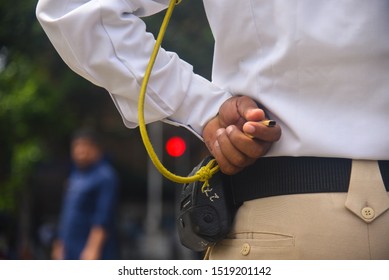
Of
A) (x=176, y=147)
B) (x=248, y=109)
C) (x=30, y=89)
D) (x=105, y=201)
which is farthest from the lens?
(x=30, y=89)

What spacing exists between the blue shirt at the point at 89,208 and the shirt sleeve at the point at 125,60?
4.43 m

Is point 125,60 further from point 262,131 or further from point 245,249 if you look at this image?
point 245,249

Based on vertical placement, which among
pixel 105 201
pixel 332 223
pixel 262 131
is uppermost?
pixel 262 131

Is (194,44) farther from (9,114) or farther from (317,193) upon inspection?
(317,193)

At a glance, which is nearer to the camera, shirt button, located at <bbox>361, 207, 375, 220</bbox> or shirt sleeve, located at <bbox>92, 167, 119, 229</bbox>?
shirt button, located at <bbox>361, 207, 375, 220</bbox>

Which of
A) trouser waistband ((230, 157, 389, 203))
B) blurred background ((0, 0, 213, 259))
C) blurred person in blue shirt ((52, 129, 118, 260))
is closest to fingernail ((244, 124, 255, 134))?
trouser waistband ((230, 157, 389, 203))

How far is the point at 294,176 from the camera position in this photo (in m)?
1.87

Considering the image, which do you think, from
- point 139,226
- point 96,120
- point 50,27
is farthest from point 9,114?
point 50,27

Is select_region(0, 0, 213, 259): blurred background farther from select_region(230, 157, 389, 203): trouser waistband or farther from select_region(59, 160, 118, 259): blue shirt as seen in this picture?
select_region(230, 157, 389, 203): trouser waistband

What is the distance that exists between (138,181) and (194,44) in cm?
1139

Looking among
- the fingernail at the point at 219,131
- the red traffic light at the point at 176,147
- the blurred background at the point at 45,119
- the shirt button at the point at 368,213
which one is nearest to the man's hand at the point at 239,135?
the fingernail at the point at 219,131

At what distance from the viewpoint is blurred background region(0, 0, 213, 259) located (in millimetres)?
13133

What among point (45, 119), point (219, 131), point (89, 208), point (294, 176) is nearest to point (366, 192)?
point (294, 176)

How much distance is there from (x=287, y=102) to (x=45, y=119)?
14.8m
